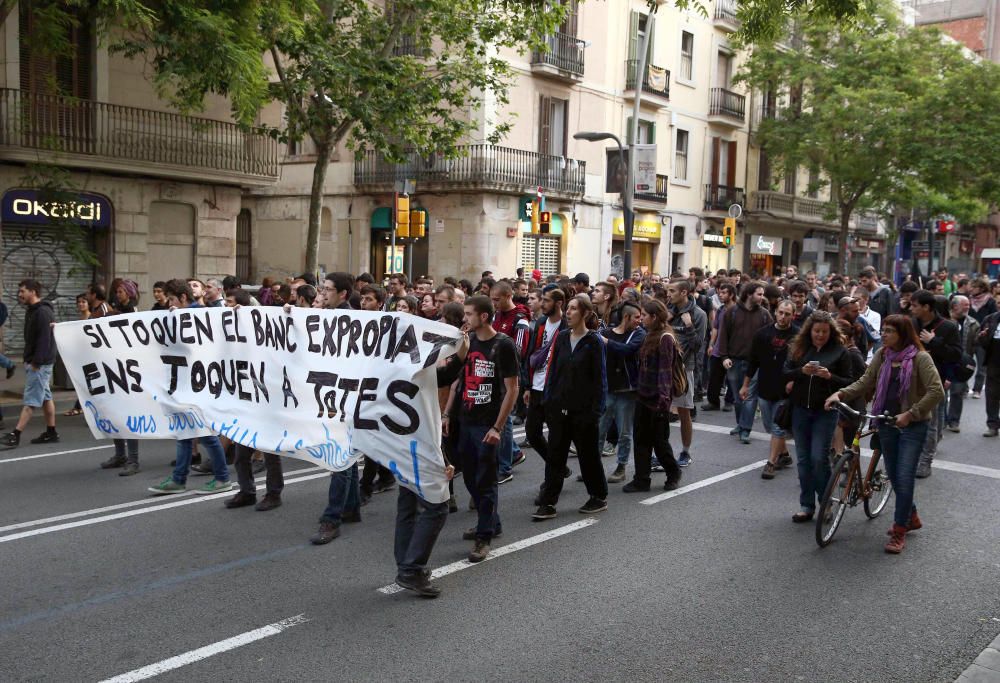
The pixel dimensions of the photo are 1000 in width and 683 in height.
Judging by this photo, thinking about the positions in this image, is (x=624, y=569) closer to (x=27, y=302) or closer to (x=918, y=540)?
(x=918, y=540)

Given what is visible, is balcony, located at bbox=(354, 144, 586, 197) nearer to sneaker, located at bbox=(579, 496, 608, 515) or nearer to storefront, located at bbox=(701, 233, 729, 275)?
storefront, located at bbox=(701, 233, 729, 275)

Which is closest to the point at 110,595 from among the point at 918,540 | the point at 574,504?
the point at 574,504

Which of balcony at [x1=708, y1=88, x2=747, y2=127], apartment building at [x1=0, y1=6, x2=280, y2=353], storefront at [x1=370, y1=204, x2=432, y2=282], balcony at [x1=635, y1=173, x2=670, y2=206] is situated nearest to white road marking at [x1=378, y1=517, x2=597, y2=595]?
apartment building at [x1=0, y1=6, x2=280, y2=353]

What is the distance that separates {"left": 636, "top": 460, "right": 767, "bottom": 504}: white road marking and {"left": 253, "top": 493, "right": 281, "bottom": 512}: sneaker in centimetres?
309

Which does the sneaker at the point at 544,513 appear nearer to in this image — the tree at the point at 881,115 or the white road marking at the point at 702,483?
the white road marking at the point at 702,483

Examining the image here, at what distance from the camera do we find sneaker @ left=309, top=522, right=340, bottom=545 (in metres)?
6.55

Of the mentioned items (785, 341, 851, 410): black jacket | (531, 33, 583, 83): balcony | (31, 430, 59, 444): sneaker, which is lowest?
(31, 430, 59, 444): sneaker

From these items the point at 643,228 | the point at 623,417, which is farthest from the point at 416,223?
the point at 643,228

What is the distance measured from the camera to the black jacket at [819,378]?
726cm

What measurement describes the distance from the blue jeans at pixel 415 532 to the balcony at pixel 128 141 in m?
11.6

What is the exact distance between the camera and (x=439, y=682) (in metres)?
4.42

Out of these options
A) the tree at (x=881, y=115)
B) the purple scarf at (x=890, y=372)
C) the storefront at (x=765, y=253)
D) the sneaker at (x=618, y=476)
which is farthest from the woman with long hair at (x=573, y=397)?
the storefront at (x=765, y=253)

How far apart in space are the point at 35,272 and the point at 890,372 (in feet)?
52.5

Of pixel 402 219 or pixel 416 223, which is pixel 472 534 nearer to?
pixel 402 219
